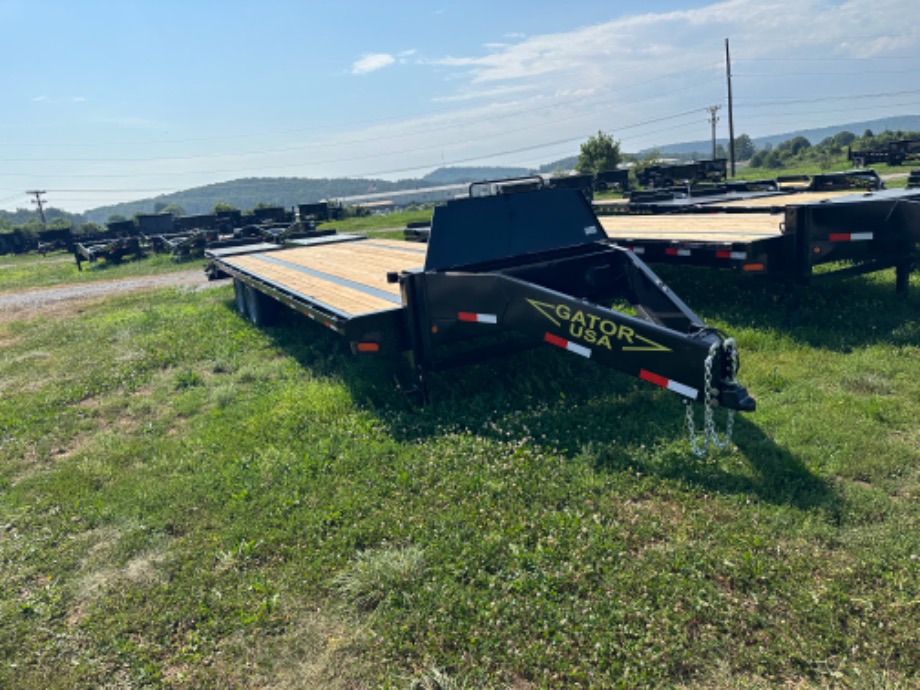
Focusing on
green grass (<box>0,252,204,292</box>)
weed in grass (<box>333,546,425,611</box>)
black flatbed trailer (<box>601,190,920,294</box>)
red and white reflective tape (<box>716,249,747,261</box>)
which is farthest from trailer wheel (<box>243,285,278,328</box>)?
green grass (<box>0,252,204,292</box>)

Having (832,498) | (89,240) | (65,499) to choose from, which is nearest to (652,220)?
(832,498)

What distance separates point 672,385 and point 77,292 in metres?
18.8

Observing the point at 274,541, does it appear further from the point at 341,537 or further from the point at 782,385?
the point at 782,385

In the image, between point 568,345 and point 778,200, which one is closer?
point 568,345

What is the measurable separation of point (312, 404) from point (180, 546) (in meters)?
2.24

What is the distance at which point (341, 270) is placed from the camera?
353 inches

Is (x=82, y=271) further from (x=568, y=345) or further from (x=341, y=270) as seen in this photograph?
(x=568, y=345)

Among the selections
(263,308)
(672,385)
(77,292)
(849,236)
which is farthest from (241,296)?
(77,292)

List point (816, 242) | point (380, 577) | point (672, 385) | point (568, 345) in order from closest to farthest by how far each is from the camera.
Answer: point (380, 577), point (672, 385), point (568, 345), point (816, 242)

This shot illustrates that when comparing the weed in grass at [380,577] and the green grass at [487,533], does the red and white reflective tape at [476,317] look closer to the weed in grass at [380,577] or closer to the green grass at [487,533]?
the green grass at [487,533]

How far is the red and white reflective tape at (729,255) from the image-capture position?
6.76 metres

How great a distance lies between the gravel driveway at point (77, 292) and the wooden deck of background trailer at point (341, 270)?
5638 millimetres

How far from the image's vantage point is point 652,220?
1057cm

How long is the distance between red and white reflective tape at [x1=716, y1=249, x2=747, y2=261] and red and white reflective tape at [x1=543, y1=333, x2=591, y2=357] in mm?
3152
